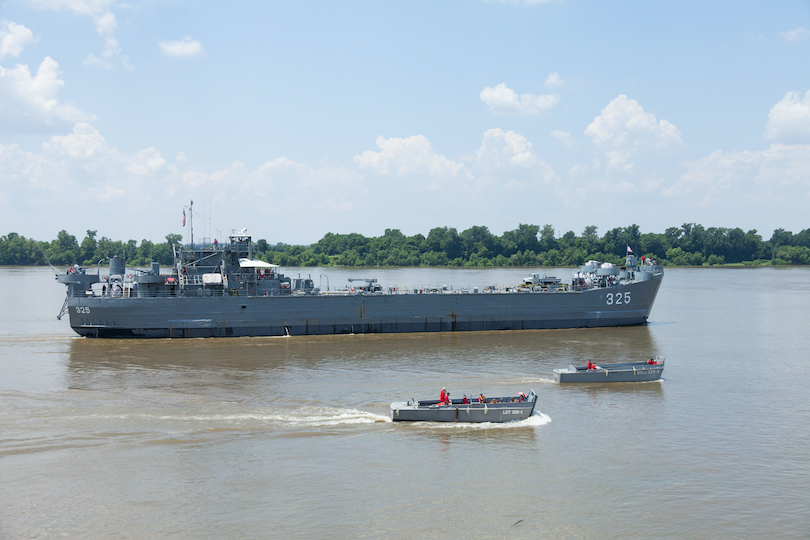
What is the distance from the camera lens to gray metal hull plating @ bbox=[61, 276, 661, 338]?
5538 centimetres

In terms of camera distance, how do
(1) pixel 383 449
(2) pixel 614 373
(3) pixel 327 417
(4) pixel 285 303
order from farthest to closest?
(4) pixel 285 303
(2) pixel 614 373
(3) pixel 327 417
(1) pixel 383 449

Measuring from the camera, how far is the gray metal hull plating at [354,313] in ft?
182

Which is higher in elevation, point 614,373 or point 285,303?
point 285,303

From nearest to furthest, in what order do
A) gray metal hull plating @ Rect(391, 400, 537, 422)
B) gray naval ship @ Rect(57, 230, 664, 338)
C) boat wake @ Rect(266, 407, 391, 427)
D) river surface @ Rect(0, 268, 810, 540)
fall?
1. river surface @ Rect(0, 268, 810, 540)
2. boat wake @ Rect(266, 407, 391, 427)
3. gray metal hull plating @ Rect(391, 400, 537, 422)
4. gray naval ship @ Rect(57, 230, 664, 338)

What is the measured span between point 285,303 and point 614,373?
31.0 metres

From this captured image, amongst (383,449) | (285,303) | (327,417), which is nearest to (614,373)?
(383,449)

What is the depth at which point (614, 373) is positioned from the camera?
133ft

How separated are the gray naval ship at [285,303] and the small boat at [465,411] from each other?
91.5 ft

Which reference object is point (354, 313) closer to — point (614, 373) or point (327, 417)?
point (614, 373)

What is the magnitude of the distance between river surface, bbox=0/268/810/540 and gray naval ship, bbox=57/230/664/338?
20.7 feet

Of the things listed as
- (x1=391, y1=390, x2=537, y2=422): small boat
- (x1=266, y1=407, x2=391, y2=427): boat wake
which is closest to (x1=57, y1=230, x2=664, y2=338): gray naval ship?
(x1=266, y1=407, x2=391, y2=427): boat wake

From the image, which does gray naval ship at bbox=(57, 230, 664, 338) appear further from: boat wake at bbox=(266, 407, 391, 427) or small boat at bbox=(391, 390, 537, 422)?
small boat at bbox=(391, 390, 537, 422)

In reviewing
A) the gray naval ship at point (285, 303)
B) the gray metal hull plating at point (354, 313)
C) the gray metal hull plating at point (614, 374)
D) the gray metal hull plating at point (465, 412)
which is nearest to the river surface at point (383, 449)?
the gray metal hull plating at point (465, 412)

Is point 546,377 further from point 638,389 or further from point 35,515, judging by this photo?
point 35,515
